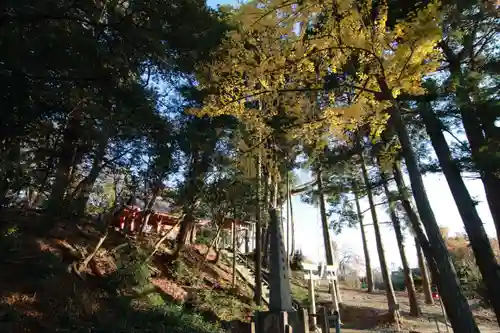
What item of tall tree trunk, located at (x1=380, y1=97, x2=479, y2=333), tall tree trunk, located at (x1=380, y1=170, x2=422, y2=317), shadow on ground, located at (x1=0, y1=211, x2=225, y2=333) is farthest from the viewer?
tall tree trunk, located at (x1=380, y1=170, x2=422, y2=317)

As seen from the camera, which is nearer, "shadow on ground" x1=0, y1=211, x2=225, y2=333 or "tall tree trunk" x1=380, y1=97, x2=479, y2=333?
"tall tree trunk" x1=380, y1=97, x2=479, y2=333

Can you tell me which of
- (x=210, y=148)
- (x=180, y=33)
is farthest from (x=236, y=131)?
(x=180, y=33)

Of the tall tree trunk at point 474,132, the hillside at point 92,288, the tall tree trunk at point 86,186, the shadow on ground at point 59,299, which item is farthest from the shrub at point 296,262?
the tall tree trunk at point 86,186

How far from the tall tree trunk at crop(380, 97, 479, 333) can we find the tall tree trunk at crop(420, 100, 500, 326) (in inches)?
75.4

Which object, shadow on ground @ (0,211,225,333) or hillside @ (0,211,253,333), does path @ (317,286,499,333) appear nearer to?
hillside @ (0,211,253,333)

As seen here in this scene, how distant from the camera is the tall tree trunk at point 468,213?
554 centimetres

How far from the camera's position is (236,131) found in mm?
7863

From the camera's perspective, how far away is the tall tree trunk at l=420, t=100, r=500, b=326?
18.2 feet

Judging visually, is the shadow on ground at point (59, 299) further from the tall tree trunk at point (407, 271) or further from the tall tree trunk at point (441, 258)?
the tall tree trunk at point (407, 271)

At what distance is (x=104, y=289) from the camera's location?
6398mm

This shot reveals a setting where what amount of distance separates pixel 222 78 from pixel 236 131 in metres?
3.41

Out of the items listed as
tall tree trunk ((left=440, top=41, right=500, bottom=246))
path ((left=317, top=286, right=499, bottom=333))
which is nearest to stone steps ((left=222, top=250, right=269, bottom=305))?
path ((left=317, top=286, right=499, bottom=333))

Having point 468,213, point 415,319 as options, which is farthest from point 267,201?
point 415,319

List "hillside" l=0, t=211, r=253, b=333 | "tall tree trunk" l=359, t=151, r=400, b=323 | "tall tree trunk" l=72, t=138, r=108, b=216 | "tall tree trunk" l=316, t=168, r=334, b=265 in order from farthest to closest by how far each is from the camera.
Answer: "tall tree trunk" l=316, t=168, r=334, b=265 → "tall tree trunk" l=359, t=151, r=400, b=323 → "tall tree trunk" l=72, t=138, r=108, b=216 → "hillside" l=0, t=211, r=253, b=333
